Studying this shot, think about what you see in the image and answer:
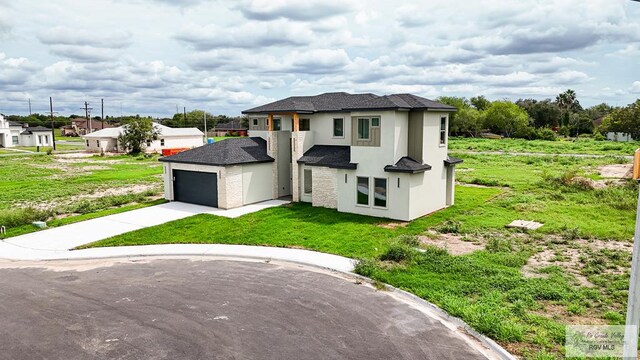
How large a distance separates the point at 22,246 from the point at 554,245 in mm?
21594

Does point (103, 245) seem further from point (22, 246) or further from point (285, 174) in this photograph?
point (285, 174)

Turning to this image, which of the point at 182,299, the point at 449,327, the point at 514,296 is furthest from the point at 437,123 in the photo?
the point at 182,299

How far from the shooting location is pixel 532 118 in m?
113

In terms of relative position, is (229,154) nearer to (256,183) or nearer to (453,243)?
(256,183)

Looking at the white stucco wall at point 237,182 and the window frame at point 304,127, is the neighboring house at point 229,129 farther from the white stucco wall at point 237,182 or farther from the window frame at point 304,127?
the window frame at point 304,127

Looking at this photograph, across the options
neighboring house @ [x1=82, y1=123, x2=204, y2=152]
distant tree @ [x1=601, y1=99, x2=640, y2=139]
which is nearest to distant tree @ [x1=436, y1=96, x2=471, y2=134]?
distant tree @ [x1=601, y1=99, x2=640, y2=139]

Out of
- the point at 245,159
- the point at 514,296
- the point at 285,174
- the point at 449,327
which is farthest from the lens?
the point at 285,174

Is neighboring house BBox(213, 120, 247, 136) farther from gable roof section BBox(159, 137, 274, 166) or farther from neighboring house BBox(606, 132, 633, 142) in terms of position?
neighboring house BBox(606, 132, 633, 142)

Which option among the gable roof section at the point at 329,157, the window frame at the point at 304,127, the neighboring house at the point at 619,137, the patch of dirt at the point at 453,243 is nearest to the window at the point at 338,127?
the gable roof section at the point at 329,157

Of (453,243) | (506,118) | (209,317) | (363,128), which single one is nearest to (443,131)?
(363,128)

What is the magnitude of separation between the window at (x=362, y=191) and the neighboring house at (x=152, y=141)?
49.7 m

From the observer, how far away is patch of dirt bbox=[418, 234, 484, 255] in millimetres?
16703

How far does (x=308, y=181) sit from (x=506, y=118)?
3491 inches

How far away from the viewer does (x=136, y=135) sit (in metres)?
62.1
